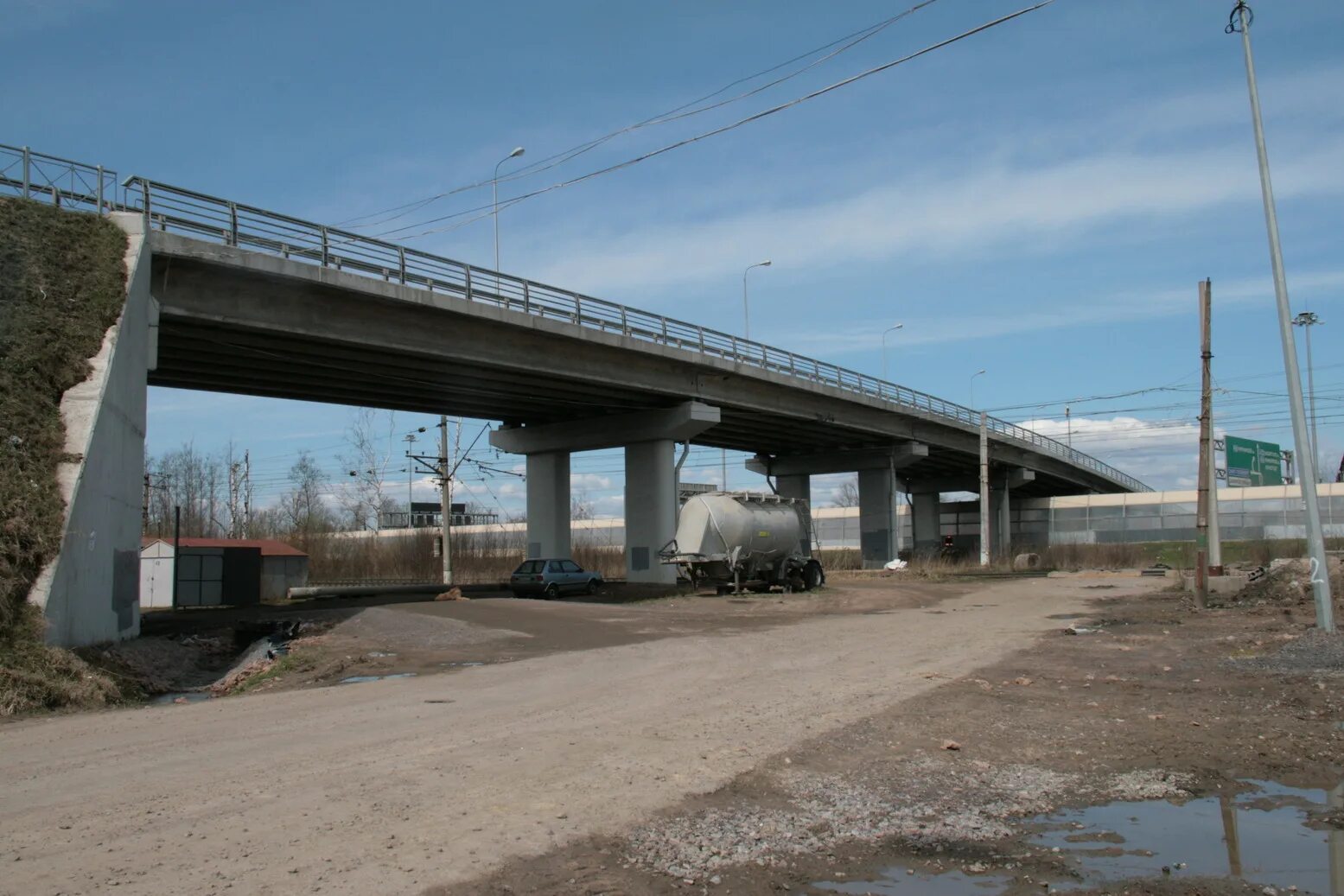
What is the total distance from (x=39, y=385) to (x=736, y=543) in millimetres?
23608

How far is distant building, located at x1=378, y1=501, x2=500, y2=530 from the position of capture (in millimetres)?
93875

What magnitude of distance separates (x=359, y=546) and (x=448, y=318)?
1508 inches

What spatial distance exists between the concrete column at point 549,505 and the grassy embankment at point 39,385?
88.2ft

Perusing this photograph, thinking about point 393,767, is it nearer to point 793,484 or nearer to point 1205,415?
point 1205,415

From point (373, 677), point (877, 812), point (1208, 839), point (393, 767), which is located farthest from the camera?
→ point (373, 677)

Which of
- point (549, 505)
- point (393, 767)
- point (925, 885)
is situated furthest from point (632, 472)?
point (925, 885)

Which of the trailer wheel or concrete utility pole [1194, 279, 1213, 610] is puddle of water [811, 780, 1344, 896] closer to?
concrete utility pole [1194, 279, 1213, 610]

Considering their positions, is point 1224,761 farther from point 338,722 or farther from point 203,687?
point 203,687

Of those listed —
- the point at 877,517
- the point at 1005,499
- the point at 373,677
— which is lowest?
the point at 373,677

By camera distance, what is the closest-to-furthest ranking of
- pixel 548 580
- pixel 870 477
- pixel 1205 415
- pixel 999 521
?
pixel 1205 415
pixel 548 580
pixel 870 477
pixel 999 521

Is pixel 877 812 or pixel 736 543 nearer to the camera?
pixel 877 812

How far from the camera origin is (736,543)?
36188 mm

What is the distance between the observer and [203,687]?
16516 mm

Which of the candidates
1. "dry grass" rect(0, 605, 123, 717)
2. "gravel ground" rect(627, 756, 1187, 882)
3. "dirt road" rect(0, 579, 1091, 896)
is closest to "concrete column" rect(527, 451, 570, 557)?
"dirt road" rect(0, 579, 1091, 896)
